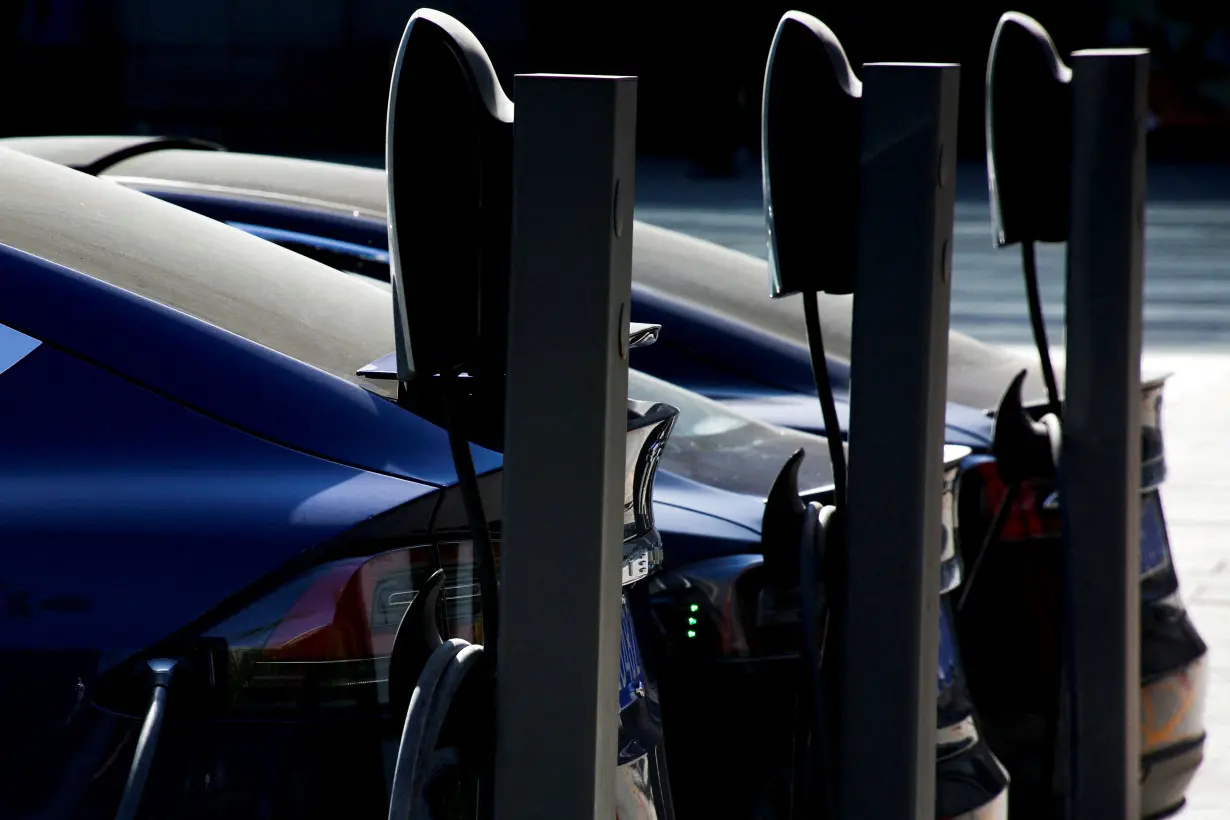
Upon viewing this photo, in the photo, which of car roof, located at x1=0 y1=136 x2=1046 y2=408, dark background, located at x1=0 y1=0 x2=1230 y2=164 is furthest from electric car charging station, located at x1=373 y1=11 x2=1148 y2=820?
dark background, located at x1=0 y1=0 x2=1230 y2=164

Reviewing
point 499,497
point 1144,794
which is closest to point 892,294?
point 499,497

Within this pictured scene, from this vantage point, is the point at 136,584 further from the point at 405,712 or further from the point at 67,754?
the point at 405,712

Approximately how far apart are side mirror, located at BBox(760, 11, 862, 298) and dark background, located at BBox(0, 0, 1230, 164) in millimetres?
26226

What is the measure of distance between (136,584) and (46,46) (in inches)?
1153

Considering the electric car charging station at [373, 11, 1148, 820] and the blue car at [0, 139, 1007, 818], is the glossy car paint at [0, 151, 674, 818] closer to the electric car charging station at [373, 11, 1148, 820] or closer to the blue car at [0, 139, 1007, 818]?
the blue car at [0, 139, 1007, 818]

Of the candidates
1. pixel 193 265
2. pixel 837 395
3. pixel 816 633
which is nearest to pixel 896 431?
pixel 816 633

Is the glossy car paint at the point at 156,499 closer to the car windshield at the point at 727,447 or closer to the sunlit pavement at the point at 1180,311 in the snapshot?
the car windshield at the point at 727,447

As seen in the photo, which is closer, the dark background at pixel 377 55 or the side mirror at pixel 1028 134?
the side mirror at pixel 1028 134

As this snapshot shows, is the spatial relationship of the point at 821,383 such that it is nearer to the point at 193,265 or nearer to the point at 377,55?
the point at 193,265

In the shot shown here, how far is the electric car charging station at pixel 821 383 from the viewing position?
69.8 inches

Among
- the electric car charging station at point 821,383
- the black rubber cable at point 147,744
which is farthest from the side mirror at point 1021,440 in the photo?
the black rubber cable at point 147,744

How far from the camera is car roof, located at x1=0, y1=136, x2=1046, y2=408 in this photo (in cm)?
433

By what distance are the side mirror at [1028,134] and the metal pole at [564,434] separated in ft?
4.23

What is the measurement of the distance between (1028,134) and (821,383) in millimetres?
664
